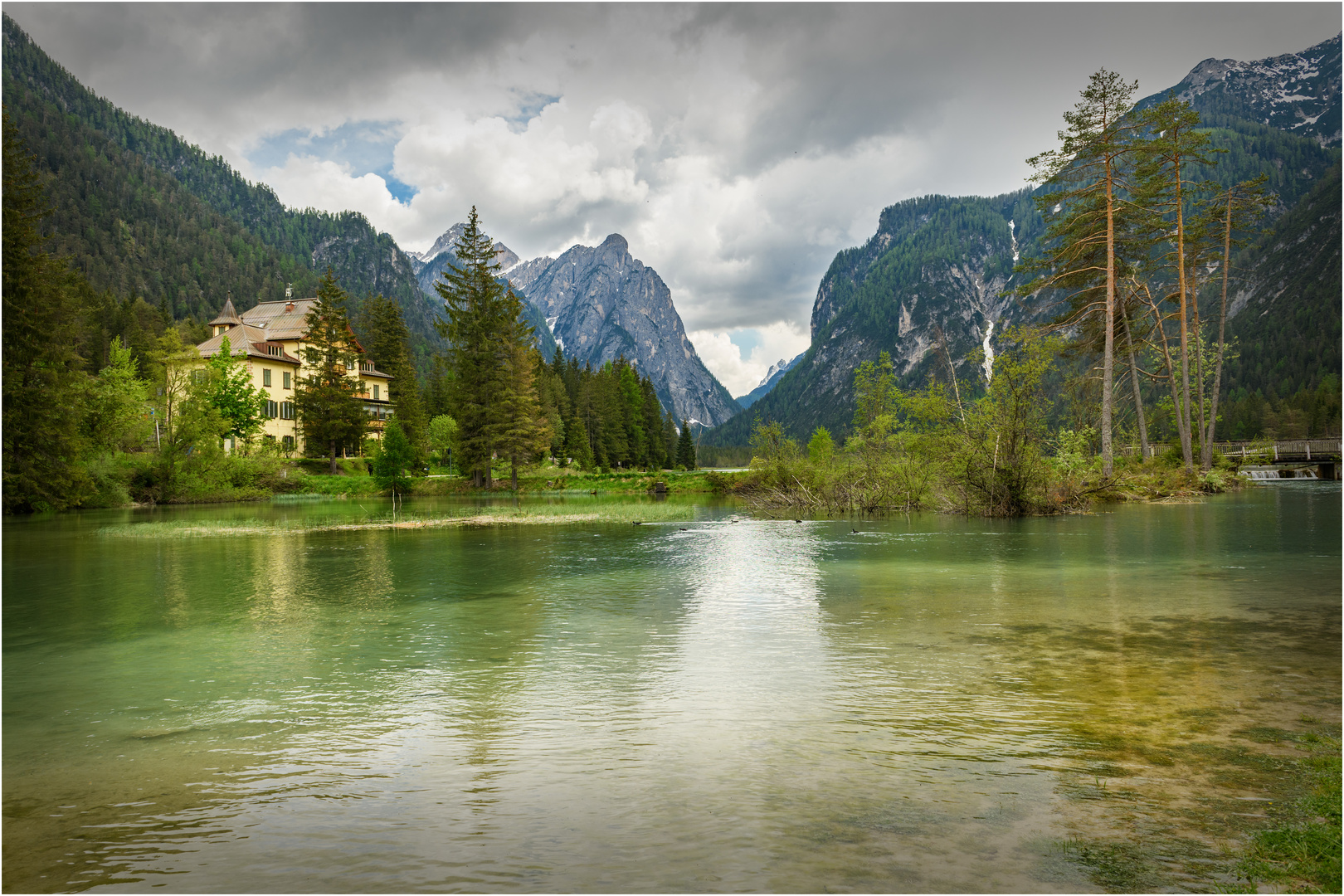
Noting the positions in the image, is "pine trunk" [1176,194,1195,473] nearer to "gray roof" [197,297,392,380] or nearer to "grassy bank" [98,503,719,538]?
"grassy bank" [98,503,719,538]

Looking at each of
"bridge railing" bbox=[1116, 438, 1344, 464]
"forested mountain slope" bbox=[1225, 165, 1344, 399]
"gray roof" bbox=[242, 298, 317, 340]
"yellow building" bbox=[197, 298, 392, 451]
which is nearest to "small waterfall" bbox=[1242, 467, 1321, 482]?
"bridge railing" bbox=[1116, 438, 1344, 464]

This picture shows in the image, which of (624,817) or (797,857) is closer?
(797,857)

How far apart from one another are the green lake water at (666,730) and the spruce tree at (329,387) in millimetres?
52568

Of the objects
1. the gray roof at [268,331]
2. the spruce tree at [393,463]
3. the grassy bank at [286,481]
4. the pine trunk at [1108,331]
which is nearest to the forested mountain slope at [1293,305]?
the pine trunk at [1108,331]

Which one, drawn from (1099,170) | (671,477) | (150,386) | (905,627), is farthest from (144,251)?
(905,627)

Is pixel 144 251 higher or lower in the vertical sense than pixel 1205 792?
higher

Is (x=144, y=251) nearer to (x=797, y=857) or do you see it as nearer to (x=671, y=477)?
(x=671, y=477)

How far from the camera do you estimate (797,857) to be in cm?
452

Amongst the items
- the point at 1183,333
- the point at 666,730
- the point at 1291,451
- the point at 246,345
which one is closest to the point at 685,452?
the point at 246,345

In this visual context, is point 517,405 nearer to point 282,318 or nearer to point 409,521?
point 409,521

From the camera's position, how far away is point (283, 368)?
75.7 meters

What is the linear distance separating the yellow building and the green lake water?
2400 inches

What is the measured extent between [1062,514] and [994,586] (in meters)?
19.3

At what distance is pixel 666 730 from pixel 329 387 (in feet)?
219
